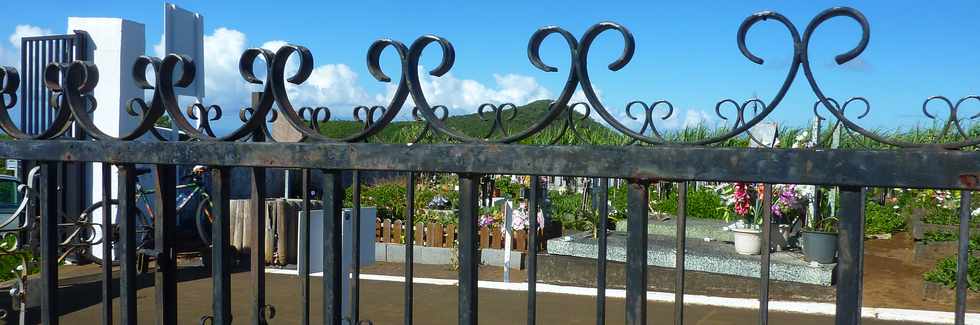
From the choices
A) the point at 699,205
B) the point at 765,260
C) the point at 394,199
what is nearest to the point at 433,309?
the point at 765,260

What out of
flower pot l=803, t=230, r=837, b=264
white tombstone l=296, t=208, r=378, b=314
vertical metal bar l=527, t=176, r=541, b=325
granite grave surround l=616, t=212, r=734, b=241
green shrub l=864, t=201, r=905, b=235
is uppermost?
vertical metal bar l=527, t=176, r=541, b=325

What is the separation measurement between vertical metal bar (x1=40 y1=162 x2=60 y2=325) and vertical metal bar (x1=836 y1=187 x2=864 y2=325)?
2.39 meters

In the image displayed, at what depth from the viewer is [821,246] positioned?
7133 mm

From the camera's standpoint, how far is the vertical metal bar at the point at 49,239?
2660 mm

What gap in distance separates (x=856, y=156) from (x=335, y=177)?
128cm

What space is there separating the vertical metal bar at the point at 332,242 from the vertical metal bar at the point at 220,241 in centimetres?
37

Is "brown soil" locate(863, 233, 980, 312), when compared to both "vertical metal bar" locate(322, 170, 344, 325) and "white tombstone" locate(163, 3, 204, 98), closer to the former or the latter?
"vertical metal bar" locate(322, 170, 344, 325)

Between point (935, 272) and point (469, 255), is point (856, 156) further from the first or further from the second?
point (935, 272)

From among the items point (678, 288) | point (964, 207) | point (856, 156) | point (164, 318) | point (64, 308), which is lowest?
point (64, 308)

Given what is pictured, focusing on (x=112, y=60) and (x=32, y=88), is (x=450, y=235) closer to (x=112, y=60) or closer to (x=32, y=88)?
(x=112, y=60)

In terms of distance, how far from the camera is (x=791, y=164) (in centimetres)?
163

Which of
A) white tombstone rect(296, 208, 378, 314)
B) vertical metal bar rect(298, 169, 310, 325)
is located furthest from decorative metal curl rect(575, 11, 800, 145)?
white tombstone rect(296, 208, 378, 314)

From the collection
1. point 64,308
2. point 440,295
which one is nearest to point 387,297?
point 440,295

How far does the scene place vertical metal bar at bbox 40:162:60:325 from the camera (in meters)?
2.66
